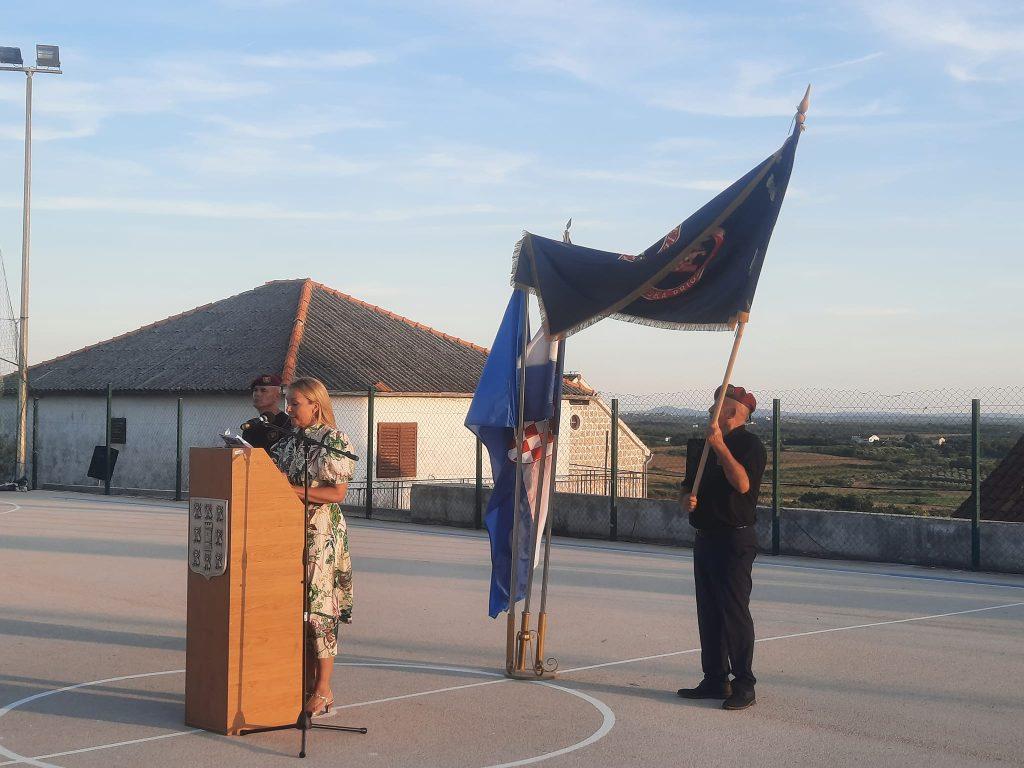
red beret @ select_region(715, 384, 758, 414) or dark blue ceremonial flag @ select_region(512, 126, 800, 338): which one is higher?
dark blue ceremonial flag @ select_region(512, 126, 800, 338)

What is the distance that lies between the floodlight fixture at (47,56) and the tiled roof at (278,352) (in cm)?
A: 921

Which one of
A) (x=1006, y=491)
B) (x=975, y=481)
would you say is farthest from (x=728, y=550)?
(x=1006, y=491)

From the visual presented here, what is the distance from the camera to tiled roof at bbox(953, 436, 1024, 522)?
62.1 feet

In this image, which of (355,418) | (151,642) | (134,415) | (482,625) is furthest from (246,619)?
(134,415)

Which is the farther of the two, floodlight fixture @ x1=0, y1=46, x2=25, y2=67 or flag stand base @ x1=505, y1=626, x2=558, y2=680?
floodlight fixture @ x1=0, y1=46, x2=25, y2=67

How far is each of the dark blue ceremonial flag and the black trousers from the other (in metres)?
1.32

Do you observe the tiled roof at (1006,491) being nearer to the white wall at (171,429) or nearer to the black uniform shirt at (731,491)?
the black uniform shirt at (731,491)

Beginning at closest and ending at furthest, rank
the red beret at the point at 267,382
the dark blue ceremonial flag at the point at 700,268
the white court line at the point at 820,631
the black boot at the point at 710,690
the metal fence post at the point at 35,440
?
1. the black boot at the point at 710,690
2. the dark blue ceremonial flag at the point at 700,268
3. the white court line at the point at 820,631
4. the red beret at the point at 267,382
5. the metal fence post at the point at 35,440

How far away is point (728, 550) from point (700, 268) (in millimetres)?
1737

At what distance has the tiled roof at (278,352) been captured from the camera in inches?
1351

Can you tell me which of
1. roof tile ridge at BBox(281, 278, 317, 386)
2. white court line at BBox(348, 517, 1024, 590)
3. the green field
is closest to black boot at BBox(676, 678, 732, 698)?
the green field

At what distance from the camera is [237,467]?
20.4ft

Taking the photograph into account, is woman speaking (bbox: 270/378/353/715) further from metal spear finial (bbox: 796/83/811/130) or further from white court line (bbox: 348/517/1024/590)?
white court line (bbox: 348/517/1024/590)

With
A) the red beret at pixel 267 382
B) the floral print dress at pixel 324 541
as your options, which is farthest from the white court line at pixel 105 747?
the red beret at pixel 267 382
